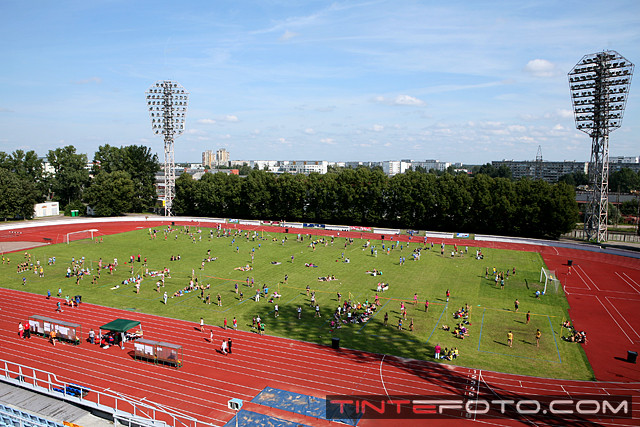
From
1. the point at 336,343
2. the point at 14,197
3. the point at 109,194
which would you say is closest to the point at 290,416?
the point at 336,343

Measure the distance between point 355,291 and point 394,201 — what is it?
4416cm

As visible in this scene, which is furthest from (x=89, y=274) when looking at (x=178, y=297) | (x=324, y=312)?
(x=324, y=312)

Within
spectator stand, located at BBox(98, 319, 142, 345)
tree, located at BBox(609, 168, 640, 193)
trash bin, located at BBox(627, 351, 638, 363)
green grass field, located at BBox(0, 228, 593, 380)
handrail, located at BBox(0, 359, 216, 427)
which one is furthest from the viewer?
tree, located at BBox(609, 168, 640, 193)

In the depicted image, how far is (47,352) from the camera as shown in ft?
86.7

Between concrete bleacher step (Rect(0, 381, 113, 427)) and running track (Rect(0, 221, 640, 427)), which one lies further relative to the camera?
running track (Rect(0, 221, 640, 427))

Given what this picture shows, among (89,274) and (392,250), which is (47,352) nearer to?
(89,274)

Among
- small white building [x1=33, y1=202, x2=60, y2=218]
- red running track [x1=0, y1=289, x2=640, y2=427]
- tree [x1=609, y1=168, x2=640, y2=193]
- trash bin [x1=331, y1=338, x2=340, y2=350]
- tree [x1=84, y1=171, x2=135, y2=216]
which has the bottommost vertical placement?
red running track [x1=0, y1=289, x2=640, y2=427]

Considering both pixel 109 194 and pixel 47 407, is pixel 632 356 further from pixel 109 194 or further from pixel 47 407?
pixel 109 194

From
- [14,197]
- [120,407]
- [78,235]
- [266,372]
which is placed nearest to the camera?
[120,407]

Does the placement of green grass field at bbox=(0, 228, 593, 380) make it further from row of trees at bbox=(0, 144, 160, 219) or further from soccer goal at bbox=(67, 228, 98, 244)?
row of trees at bbox=(0, 144, 160, 219)

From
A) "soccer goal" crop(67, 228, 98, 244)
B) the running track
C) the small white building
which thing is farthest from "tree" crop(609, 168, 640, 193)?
the small white building

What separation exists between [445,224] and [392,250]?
2253 centimetres

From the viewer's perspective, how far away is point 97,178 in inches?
3494

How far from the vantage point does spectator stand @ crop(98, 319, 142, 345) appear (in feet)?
89.8
